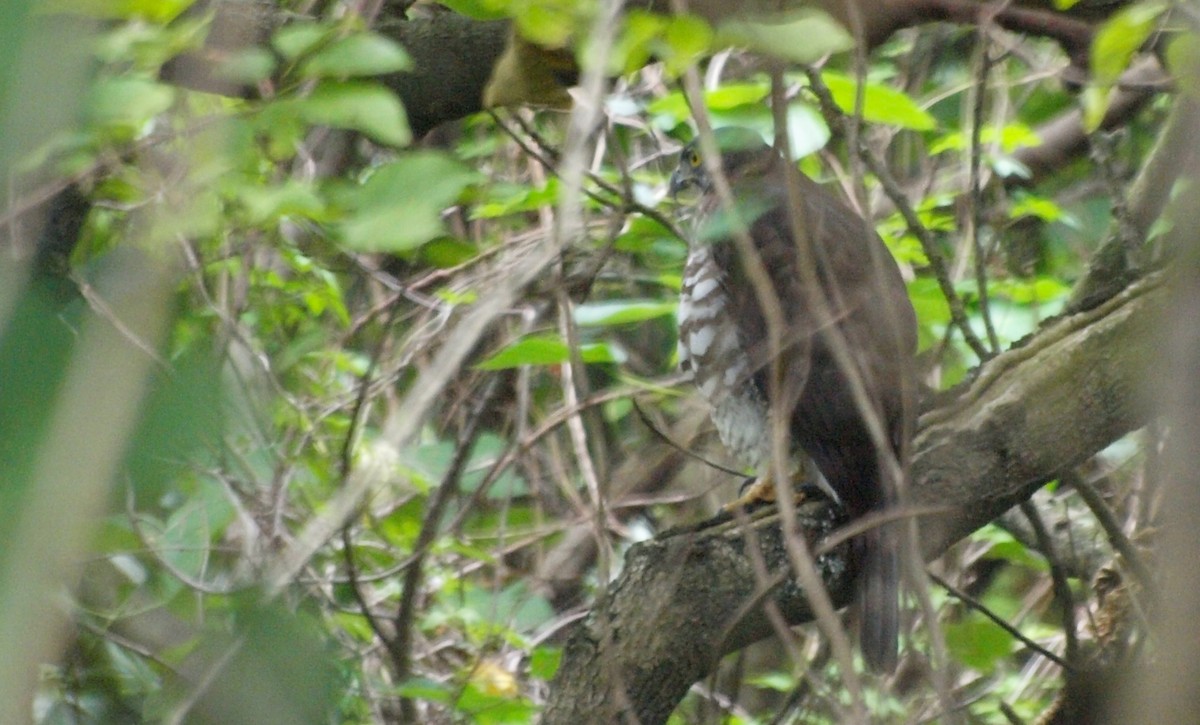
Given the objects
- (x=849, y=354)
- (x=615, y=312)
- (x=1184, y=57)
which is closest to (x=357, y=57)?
(x=1184, y=57)

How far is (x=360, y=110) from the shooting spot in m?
1.33

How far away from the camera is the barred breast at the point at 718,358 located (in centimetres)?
268

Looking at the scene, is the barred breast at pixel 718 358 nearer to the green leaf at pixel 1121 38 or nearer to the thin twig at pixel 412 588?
the thin twig at pixel 412 588

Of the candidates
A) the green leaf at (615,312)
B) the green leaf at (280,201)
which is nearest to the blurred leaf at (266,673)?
the green leaf at (280,201)

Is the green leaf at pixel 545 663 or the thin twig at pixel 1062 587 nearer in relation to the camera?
the thin twig at pixel 1062 587

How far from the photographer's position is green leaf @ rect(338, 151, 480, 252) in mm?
1270

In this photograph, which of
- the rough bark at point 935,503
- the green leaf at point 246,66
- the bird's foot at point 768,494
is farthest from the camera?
the bird's foot at point 768,494

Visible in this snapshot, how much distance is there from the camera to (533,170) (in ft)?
11.2

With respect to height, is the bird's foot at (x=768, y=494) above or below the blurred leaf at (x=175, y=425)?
above

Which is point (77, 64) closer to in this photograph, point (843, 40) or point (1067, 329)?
point (843, 40)

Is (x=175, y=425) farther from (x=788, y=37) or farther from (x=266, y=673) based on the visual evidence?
(x=788, y=37)

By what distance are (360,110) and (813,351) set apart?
132 cm

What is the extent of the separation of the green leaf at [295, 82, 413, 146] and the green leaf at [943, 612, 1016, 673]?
1629 mm

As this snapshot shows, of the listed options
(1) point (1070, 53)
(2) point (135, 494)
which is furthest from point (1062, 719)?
(2) point (135, 494)
